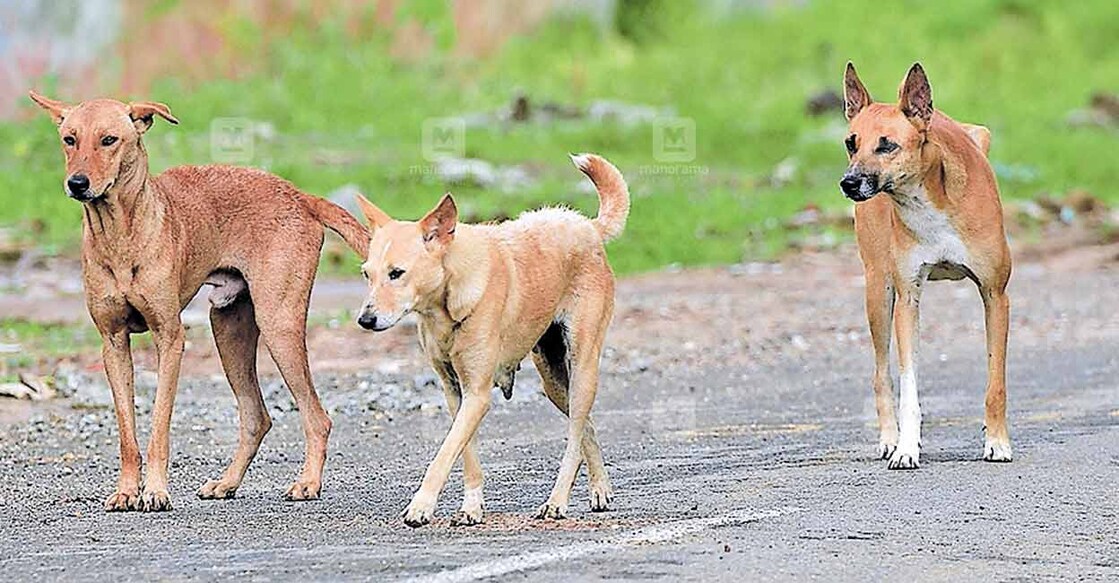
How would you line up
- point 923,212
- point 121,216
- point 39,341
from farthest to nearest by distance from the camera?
point 39,341
point 923,212
point 121,216

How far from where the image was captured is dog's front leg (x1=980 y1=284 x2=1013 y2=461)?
30.4ft

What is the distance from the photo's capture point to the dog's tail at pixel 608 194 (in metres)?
8.43

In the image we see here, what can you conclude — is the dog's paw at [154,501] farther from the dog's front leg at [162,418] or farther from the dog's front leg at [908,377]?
the dog's front leg at [908,377]

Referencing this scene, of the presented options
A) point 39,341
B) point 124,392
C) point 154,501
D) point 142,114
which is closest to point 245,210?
point 142,114

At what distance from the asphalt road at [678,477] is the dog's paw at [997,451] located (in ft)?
0.27

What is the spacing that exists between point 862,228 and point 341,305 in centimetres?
691

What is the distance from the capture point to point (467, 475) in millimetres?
7699

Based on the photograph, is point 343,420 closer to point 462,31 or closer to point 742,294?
point 742,294

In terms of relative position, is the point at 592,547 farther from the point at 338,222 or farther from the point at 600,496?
the point at 338,222

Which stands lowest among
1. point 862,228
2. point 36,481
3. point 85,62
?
point 36,481

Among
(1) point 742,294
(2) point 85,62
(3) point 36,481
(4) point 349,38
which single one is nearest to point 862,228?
(3) point 36,481

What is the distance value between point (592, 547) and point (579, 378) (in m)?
1.02

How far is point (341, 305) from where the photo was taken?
16.2 metres

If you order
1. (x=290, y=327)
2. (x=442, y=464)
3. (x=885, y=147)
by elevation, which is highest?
(x=885, y=147)
